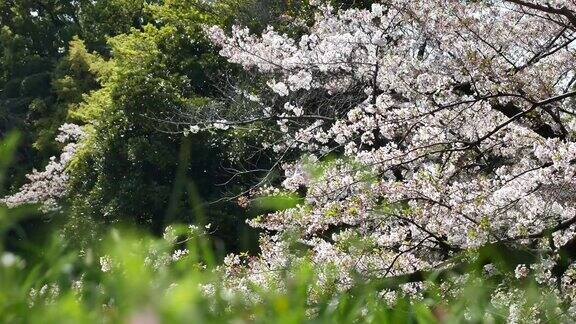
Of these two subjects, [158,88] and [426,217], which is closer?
[426,217]

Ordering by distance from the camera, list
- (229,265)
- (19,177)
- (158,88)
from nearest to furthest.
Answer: (229,265)
(158,88)
(19,177)

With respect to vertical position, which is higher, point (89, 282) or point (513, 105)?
point (513, 105)

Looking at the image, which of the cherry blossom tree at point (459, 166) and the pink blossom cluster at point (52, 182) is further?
the pink blossom cluster at point (52, 182)

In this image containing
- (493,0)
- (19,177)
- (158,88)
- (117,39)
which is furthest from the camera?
(19,177)

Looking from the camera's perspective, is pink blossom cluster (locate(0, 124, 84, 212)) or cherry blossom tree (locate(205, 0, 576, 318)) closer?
cherry blossom tree (locate(205, 0, 576, 318))

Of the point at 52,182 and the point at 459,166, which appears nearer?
the point at 459,166

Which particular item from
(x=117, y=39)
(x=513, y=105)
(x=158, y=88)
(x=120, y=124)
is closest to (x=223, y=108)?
(x=158, y=88)

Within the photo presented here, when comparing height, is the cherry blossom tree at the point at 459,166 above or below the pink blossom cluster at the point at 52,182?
below

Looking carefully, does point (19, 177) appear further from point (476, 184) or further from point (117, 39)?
point (476, 184)

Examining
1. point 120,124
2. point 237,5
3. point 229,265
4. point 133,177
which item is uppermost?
point 237,5

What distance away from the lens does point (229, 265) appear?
7.34m

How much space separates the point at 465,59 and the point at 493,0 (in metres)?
2.23

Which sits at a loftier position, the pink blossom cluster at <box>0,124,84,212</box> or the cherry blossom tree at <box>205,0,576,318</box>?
the pink blossom cluster at <box>0,124,84,212</box>

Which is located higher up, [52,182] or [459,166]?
[52,182]
